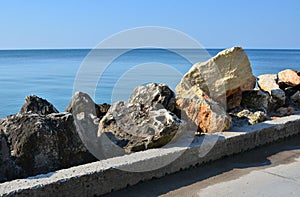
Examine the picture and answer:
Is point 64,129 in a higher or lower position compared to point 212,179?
higher

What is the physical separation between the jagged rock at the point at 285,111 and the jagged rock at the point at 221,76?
2.74ft

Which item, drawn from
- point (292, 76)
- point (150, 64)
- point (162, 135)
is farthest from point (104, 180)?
point (292, 76)

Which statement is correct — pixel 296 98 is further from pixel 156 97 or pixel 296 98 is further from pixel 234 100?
pixel 156 97

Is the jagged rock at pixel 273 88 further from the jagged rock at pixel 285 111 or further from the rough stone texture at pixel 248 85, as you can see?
the rough stone texture at pixel 248 85

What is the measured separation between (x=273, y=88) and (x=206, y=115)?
2.20 m

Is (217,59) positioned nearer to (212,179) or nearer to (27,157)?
(212,179)

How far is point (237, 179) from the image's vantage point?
132 inches

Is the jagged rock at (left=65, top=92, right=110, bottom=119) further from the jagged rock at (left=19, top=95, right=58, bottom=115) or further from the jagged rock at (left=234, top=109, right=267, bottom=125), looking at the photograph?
the jagged rock at (left=234, top=109, right=267, bottom=125)

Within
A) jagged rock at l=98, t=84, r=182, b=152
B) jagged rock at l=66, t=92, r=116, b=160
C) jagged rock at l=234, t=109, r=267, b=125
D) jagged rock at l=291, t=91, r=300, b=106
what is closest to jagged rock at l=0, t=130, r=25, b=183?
jagged rock at l=66, t=92, r=116, b=160

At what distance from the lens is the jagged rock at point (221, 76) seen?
4.92 meters

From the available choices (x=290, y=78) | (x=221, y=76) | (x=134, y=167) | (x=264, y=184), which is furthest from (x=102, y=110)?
(x=290, y=78)

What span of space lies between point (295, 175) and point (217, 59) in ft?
6.63

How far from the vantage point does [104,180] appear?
9.71 ft

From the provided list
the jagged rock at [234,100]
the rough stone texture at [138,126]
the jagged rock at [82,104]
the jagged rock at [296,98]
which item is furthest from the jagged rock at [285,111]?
the jagged rock at [82,104]
